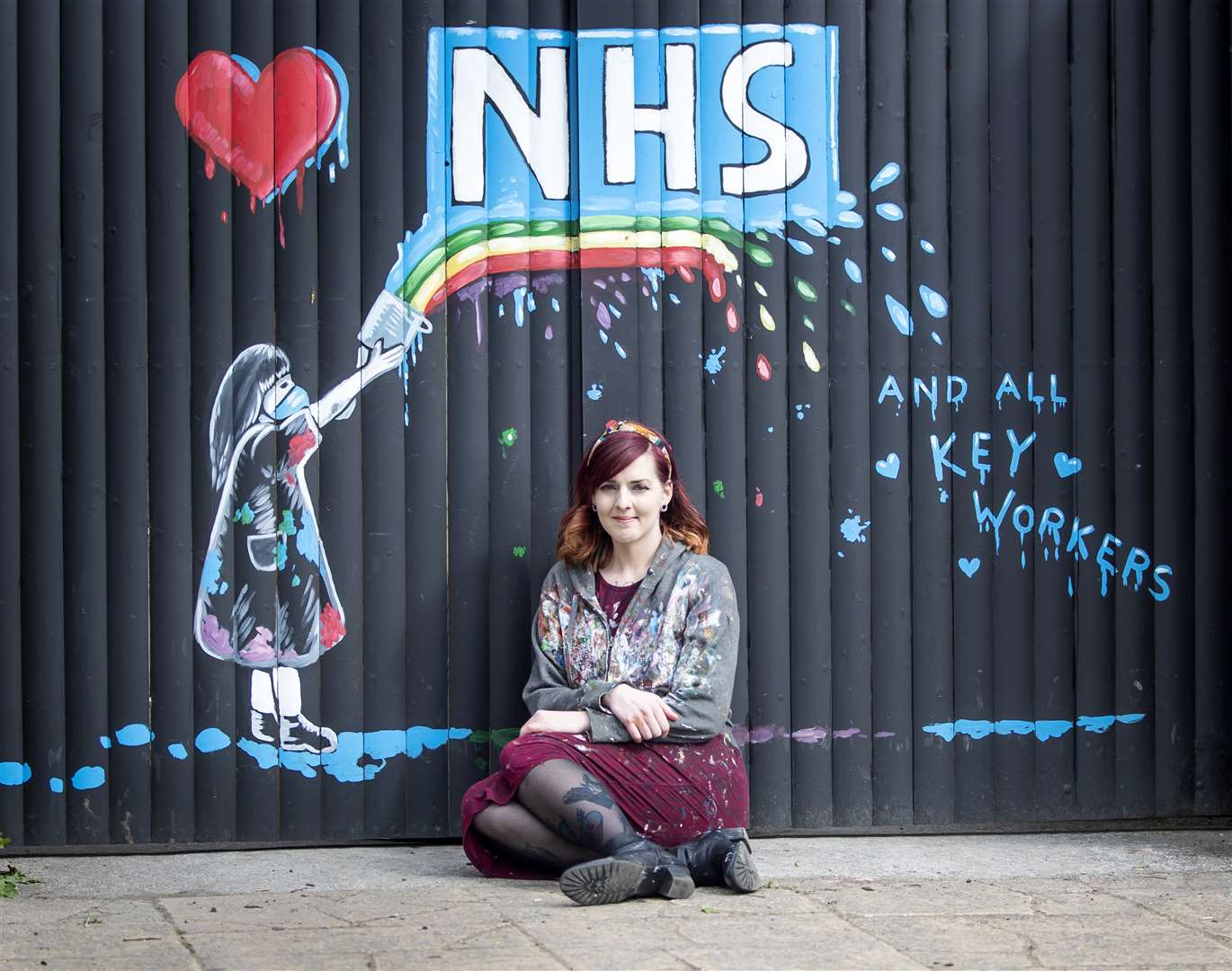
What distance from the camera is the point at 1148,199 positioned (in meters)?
4.75

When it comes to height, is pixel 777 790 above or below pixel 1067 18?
below

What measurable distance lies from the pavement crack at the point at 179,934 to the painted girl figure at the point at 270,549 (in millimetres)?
851

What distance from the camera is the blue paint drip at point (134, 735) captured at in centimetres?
450

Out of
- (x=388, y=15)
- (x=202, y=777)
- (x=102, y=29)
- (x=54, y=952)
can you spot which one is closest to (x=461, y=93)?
(x=388, y=15)

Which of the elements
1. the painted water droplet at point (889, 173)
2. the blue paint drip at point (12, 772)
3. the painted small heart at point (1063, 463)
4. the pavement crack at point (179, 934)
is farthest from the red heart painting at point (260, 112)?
the painted small heart at point (1063, 463)

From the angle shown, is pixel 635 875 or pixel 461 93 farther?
pixel 461 93

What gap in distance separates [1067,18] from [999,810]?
241 centimetres

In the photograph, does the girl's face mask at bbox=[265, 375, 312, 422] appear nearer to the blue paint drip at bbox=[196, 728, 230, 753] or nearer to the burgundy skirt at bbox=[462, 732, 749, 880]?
the blue paint drip at bbox=[196, 728, 230, 753]

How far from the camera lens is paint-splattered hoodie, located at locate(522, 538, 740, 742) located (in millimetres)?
4199

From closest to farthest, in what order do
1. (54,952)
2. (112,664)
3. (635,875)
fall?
(54,952) < (635,875) < (112,664)

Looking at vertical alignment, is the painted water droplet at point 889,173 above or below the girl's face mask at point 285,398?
above

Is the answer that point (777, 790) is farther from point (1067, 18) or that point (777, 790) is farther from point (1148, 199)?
point (1067, 18)

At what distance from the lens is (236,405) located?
4.56 m

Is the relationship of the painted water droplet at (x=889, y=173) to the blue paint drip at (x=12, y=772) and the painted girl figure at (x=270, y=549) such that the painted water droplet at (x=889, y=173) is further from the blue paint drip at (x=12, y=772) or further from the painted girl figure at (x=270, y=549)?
the blue paint drip at (x=12, y=772)
